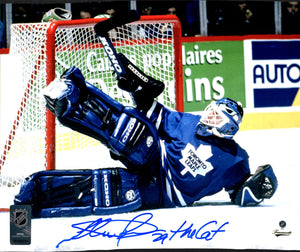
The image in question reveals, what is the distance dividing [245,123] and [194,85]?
53 centimetres

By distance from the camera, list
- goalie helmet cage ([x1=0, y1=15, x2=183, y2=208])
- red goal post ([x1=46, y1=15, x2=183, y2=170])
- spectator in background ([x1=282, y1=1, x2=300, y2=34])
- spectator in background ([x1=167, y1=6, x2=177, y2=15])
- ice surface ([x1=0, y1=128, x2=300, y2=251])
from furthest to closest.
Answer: spectator in background ([x1=282, y1=1, x2=300, y2=34]) → spectator in background ([x1=167, y1=6, x2=177, y2=15]) → goalie helmet cage ([x1=0, y1=15, x2=183, y2=208]) → red goal post ([x1=46, y1=15, x2=183, y2=170]) → ice surface ([x1=0, y1=128, x2=300, y2=251])

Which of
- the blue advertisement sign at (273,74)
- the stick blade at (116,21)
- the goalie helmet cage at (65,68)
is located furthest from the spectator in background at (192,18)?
the stick blade at (116,21)

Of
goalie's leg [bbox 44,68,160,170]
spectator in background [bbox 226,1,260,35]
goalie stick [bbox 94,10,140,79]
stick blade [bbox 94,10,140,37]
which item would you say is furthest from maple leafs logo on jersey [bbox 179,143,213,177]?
spectator in background [bbox 226,1,260,35]

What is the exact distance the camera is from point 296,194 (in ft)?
8.03

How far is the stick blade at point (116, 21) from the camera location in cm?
217

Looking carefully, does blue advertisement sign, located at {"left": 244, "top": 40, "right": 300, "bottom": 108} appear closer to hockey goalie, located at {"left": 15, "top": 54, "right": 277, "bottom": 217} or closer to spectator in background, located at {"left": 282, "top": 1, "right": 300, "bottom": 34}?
spectator in background, located at {"left": 282, "top": 1, "right": 300, "bottom": 34}

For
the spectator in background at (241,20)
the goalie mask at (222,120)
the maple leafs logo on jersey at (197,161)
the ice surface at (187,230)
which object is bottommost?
the ice surface at (187,230)

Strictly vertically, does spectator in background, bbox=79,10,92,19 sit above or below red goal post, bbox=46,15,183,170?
above

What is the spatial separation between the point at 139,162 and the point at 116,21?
0.61 metres

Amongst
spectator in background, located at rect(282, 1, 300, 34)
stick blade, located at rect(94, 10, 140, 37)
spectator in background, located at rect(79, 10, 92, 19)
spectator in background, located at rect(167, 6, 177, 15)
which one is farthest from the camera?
Answer: spectator in background, located at rect(282, 1, 300, 34)

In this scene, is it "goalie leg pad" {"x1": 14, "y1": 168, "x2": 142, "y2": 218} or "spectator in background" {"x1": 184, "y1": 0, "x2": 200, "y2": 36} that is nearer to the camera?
"goalie leg pad" {"x1": 14, "y1": 168, "x2": 142, "y2": 218}

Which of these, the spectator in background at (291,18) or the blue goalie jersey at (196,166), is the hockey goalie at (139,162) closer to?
the blue goalie jersey at (196,166)
